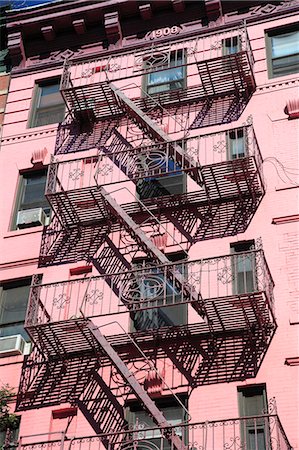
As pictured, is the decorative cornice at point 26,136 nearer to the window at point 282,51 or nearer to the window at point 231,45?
the window at point 231,45

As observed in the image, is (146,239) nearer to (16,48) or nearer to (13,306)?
(13,306)

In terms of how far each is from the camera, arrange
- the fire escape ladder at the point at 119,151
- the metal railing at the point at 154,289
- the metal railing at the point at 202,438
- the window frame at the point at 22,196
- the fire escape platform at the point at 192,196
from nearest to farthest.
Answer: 1. the metal railing at the point at 202,438
2. the metal railing at the point at 154,289
3. the fire escape platform at the point at 192,196
4. the fire escape ladder at the point at 119,151
5. the window frame at the point at 22,196

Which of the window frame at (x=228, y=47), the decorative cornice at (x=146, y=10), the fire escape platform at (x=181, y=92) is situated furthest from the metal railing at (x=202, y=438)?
the decorative cornice at (x=146, y=10)

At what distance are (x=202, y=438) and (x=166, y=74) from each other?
35.3 feet

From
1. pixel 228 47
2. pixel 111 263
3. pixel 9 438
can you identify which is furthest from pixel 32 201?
pixel 228 47

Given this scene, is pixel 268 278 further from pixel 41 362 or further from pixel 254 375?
pixel 41 362

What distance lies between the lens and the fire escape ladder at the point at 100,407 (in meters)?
16.8

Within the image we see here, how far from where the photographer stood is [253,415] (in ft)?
52.7

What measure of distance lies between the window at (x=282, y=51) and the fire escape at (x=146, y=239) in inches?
34.0

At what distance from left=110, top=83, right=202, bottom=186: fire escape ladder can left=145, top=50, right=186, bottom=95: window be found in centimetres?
117

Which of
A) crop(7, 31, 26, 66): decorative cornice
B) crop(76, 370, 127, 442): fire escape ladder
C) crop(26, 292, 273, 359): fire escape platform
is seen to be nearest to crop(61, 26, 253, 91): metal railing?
crop(7, 31, 26, 66): decorative cornice

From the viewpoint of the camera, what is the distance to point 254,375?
16484 mm

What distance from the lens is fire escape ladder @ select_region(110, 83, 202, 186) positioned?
63.6 ft

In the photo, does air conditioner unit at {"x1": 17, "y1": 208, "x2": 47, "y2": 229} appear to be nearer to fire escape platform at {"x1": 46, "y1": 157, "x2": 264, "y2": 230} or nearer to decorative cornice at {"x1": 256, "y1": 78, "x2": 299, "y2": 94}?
fire escape platform at {"x1": 46, "y1": 157, "x2": 264, "y2": 230}
